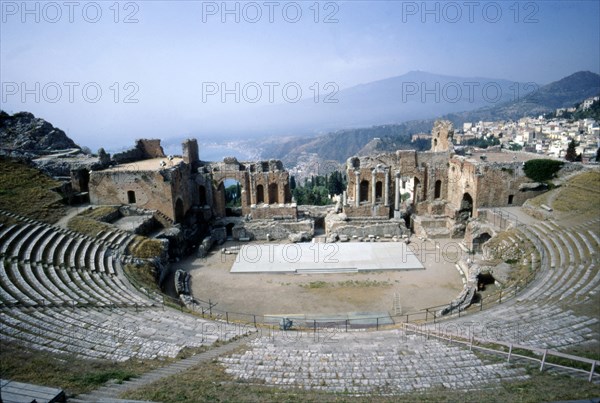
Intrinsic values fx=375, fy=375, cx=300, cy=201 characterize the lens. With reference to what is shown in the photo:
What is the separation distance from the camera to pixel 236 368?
36.7ft

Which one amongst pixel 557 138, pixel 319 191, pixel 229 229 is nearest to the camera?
pixel 229 229

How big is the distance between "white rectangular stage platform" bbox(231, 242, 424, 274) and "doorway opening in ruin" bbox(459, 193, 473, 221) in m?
6.13

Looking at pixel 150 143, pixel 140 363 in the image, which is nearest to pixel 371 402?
pixel 140 363

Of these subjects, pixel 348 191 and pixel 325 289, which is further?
pixel 348 191

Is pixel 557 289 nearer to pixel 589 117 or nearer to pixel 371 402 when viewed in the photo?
pixel 371 402

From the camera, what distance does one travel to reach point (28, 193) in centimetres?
2480

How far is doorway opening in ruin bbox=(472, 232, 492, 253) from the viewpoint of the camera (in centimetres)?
2609

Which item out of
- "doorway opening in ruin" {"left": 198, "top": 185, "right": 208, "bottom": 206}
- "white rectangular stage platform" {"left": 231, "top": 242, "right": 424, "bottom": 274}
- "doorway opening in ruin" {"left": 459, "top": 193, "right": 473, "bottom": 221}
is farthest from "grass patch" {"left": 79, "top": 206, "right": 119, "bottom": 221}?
"doorway opening in ruin" {"left": 459, "top": 193, "right": 473, "bottom": 221}

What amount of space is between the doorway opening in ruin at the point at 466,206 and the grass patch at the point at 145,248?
22485mm

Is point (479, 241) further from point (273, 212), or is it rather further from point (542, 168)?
point (273, 212)

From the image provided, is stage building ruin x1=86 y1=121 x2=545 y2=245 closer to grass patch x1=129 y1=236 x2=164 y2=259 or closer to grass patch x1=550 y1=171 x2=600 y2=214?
grass patch x1=550 y1=171 x2=600 y2=214

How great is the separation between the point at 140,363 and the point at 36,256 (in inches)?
421

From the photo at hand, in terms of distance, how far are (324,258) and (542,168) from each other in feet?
56.4

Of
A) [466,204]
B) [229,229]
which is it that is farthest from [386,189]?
[229,229]
